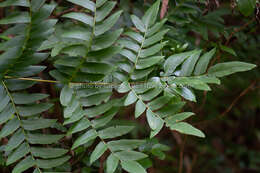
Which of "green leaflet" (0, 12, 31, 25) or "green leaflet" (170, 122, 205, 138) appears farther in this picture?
"green leaflet" (0, 12, 31, 25)

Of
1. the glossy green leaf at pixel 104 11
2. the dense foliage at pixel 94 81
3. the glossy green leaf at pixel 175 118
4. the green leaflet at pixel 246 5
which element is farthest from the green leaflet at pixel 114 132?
the green leaflet at pixel 246 5

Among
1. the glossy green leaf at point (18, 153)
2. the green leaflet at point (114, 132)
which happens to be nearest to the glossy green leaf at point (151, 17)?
the green leaflet at point (114, 132)

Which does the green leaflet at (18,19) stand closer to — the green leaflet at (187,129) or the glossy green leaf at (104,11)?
the glossy green leaf at (104,11)

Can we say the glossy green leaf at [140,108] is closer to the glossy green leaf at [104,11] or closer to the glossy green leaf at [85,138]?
the glossy green leaf at [85,138]

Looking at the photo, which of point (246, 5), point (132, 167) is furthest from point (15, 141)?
point (246, 5)

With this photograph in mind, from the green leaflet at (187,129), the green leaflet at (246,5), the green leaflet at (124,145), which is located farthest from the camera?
the green leaflet at (246,5)

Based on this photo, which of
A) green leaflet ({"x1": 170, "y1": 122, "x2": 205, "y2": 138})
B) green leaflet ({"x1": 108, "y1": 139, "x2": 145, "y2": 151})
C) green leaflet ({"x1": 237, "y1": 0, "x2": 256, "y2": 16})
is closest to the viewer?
green leaflet ({"x1": 170, "y1": 122, "x2": 205, "y2": 138})

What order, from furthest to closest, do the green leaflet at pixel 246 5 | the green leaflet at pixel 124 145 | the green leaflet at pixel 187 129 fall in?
the green leaflet at pixel 246 5 < the green leaflet at pixel 124 145 < the green leaflet at pixel 187 129

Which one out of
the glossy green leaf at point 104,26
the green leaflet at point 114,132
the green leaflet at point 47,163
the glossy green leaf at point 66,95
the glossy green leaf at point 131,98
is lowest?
the green leaflet at point 47,163

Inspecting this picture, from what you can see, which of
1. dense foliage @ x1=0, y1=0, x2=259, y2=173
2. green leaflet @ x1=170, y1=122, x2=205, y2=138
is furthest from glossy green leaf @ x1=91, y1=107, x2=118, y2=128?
green leaflet @ x1=170, y1=122, x2=205, y2=138

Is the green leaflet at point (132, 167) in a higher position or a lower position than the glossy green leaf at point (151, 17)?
lower

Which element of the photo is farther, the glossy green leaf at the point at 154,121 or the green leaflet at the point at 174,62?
the green leaflet at the point at 174,62

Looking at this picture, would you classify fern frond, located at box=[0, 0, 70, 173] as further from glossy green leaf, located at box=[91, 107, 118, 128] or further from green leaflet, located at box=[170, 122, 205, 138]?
green leaflet, located at box=[170, 122, 205, 138]

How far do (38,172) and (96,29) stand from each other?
0.49 m
